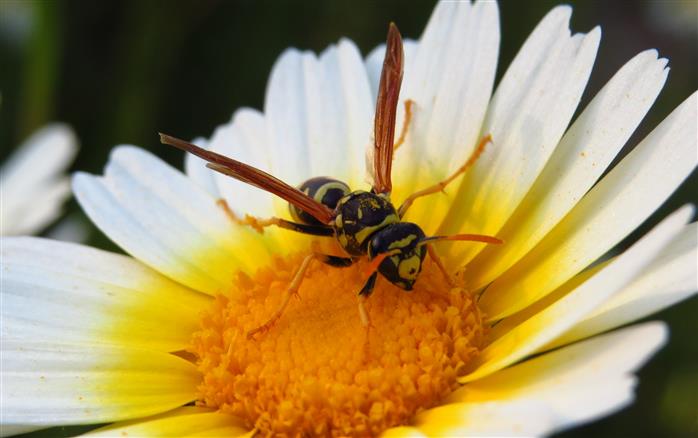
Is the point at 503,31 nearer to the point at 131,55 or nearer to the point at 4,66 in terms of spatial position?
the point at 131,55

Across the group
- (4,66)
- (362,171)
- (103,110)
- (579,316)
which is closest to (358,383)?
(579,316)

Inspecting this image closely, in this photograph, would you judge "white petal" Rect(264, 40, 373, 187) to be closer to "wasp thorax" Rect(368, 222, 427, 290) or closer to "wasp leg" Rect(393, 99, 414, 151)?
"wasp leg" Rect(393, 99, 414, 151)

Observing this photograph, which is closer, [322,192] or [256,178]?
[256,178]

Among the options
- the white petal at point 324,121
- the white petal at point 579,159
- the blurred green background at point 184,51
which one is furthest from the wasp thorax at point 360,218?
the blurred green background at point 184,51

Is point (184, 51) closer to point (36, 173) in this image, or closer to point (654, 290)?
point (36, 173)

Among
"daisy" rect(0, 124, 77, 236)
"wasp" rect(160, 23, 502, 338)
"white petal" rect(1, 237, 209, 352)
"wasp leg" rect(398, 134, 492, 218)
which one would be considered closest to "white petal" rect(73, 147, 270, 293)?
"white petal" rect(1, 237, 209, 352)

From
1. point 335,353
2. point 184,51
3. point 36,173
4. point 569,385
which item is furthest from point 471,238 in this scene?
point 184,51
